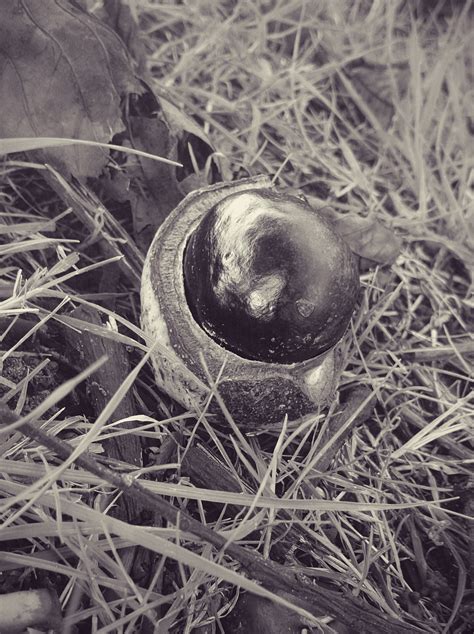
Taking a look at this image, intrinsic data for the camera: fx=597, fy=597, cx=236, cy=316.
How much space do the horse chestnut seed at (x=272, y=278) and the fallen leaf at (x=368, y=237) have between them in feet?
1.73

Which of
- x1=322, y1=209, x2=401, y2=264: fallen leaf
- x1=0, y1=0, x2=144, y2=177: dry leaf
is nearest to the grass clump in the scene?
x1=322, y1=209, x2=401, y2=264: fallen leaf

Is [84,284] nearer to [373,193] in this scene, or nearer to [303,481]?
[303,481]

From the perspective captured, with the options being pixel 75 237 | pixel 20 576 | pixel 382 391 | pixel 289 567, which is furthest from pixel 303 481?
pixel 75 237

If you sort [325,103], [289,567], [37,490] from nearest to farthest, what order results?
[37,490]
[289,567]
[325,103]

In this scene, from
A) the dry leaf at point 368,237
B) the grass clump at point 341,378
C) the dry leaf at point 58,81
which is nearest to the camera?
the grass clump at point 341,378

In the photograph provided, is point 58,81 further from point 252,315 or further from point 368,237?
point 368,237

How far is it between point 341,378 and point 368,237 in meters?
0.55

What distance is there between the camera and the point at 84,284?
2.00 metres

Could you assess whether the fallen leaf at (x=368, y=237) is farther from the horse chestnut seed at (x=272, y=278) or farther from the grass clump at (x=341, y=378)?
the horse chestnut seed at (x=272, y=278)

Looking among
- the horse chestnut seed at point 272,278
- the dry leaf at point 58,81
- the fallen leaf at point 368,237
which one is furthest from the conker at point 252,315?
the fallen leaf at point 368,237

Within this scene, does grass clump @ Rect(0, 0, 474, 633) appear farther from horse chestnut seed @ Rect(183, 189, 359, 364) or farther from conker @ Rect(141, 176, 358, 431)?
horse chestnut seed @ Rect(183, 189, 359, 364)

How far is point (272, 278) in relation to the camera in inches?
60.7

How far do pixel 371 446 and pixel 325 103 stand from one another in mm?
1527

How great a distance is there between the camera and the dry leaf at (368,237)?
2.18 m
